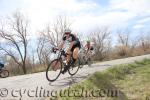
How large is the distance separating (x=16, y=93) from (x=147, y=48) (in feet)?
133

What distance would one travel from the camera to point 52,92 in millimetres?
9391

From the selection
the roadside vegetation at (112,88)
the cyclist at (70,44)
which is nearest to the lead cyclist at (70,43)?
the cyclist at (70,44)

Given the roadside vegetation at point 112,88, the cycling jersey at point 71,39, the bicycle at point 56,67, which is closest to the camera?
the roadside vegetation at point 112,88

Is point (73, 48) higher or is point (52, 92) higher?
point (73, 48)

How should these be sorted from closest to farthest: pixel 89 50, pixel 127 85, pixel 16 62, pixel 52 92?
1. pixel 52 92
2. pixel 127 85
3. pixel 89 50
4. pixel 16 62

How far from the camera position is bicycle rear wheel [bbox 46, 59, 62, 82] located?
38.2 ft

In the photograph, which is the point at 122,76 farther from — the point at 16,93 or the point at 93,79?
the point at 16,93

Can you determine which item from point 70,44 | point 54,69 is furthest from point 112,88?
point 70,44

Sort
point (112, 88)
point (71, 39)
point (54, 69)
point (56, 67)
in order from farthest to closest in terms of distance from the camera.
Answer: point (71, 39), point (56, 67), point (54, 69), point (112, 88)

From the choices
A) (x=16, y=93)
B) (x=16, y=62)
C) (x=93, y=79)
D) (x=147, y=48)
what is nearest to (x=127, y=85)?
(x=93, y=79)

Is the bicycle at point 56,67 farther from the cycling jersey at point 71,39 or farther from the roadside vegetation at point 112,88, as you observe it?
the roadside vegetation at point 112,88

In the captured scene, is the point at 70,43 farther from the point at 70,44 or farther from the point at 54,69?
the point at 54,69

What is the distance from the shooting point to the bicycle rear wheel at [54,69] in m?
11.6

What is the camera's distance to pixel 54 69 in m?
11.7
